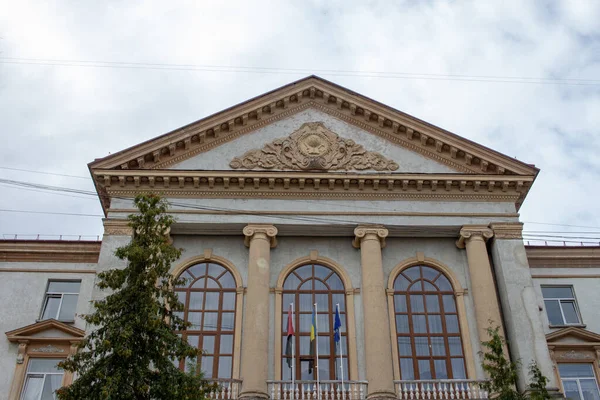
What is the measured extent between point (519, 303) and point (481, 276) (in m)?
1.41

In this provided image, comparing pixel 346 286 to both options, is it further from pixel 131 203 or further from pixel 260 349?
pixel 131 203

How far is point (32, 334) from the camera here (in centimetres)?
2272

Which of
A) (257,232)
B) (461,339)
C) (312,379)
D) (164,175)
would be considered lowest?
(312,379)

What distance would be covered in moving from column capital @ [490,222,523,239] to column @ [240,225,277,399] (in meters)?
7.33

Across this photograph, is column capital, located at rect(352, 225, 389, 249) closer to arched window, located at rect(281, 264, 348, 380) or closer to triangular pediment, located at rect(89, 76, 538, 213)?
triangular pediment, located at rect(89, 76, 538, 213)

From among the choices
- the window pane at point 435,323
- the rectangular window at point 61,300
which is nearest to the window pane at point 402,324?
the window pane at point 435,323

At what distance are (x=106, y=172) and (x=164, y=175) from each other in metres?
1.91

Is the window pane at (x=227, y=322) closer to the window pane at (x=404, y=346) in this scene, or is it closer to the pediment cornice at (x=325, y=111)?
the window pane at (x=404, y=346)

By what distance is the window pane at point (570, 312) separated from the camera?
24453 millimetres

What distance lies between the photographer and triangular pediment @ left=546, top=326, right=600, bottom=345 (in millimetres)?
23141

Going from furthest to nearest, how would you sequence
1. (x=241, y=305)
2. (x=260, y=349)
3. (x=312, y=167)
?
(x=312, y=167)
(x=241, y=305)
(x=260, y=349)

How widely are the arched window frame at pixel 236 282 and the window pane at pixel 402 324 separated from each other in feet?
16.4

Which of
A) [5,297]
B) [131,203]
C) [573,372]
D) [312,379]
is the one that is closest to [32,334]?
[5,297]

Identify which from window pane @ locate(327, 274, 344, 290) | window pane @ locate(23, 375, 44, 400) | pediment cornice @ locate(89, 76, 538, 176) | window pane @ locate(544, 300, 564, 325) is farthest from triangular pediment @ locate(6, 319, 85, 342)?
window pane @ locate(544, 300, 564, 325)
